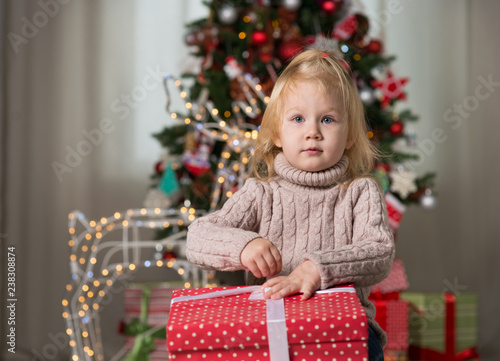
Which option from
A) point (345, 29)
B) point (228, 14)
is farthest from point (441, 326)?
point (228, 14)

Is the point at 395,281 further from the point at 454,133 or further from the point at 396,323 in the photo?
the point at 454,133

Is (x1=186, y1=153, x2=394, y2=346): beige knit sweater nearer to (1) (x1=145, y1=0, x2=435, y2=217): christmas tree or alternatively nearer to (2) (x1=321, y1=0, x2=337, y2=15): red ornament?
(1) (x1=145, y1=0, x2=435, y2=217): christmas tree

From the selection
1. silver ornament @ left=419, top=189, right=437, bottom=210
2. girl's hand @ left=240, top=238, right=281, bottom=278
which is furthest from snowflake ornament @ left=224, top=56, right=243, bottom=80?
girl's hand @ left=240, top=238, right=281, bottom=278

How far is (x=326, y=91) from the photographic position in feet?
3.75

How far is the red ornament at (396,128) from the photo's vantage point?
267 cm

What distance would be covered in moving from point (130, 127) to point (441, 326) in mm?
1764

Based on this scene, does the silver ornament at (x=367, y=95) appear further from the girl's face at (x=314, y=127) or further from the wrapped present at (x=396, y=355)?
the girl's face at (x=314, y=127)

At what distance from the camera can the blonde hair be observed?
1162 millimetres

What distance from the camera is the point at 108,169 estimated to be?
3.19 m

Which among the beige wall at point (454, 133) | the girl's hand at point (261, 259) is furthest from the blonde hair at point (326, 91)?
the beige wall at point (454, 133)

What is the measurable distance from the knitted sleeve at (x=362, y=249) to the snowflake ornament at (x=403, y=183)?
1526mm

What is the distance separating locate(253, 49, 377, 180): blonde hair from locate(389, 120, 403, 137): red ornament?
1.45 metres

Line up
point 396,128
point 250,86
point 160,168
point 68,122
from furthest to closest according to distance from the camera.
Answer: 1. point 68,122
2. point 160,168
3. point 396,128
4. point 250,86

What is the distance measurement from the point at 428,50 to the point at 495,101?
0.46 m
